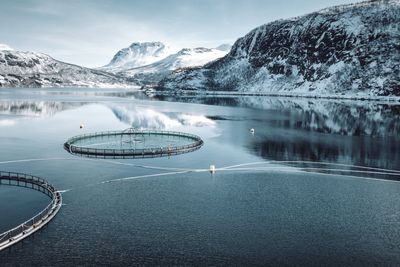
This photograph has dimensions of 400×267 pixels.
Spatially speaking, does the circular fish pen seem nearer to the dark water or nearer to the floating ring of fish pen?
the dark water

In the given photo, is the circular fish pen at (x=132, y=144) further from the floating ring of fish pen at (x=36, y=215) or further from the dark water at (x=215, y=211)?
the floating ring of fish pen at (x=36, y=215)

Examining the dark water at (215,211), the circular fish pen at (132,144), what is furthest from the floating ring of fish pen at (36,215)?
the circular fish pen at (132,144)

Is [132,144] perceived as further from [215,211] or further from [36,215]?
[215,211]

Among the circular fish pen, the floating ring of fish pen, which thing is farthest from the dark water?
the circular fish pen

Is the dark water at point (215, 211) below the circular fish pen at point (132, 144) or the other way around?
below

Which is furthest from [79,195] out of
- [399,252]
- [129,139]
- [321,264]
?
[129,139]
